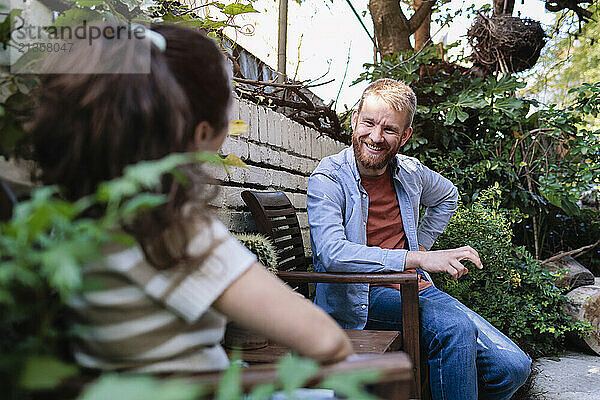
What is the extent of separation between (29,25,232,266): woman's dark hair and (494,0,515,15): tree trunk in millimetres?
4565

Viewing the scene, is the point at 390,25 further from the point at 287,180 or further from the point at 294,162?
the point at 287,180

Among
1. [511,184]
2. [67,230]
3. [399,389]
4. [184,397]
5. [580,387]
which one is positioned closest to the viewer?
[184,397]

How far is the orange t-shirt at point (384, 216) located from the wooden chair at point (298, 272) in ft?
1.12

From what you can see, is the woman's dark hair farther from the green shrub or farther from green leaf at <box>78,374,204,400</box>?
the green shrub

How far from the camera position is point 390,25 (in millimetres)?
4816

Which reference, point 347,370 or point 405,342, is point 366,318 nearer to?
point 405,342

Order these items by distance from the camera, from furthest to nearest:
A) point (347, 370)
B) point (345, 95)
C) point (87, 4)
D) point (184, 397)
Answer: point (345, 95) → point (87, 4) → point (347, 370) → point (184, 397)

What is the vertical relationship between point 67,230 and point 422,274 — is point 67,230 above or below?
above

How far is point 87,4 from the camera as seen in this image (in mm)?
1068

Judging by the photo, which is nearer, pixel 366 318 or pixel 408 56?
pixel 366 318

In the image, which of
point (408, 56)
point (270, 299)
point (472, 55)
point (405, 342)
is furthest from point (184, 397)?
point (472, 55)

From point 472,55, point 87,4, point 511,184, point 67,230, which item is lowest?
point 511,184

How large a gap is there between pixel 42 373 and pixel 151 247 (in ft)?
0.78

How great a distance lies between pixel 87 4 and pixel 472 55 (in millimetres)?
4066
